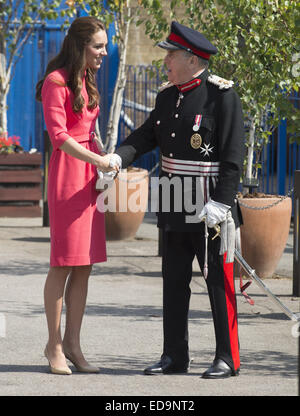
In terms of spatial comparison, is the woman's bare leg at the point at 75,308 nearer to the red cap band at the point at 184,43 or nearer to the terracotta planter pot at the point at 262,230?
the red cap band at the point at 184,43

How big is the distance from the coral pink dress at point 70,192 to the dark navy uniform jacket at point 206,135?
27cm

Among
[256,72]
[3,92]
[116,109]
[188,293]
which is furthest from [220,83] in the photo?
[3,92]

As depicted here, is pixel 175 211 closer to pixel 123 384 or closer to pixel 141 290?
pixel 123 384

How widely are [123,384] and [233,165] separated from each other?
1.32 metres

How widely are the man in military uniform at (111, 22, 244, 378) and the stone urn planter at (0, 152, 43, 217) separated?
22.8ft

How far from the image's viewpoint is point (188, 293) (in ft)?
17.3

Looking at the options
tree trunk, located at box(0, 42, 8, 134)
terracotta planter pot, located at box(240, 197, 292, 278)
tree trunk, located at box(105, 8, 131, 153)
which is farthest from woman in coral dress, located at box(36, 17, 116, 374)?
tree trunk, located at box(0, 42, 8, 134)

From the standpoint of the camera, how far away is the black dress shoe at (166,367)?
519cm

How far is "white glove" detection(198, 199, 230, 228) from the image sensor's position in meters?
4.91

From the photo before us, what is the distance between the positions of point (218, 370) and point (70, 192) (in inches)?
50.3

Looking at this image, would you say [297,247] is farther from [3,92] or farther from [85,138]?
[3,92]

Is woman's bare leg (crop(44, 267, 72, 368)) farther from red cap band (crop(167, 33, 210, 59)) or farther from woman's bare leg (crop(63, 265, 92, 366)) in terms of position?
red cap band (crop(167, 33, 210, 59))

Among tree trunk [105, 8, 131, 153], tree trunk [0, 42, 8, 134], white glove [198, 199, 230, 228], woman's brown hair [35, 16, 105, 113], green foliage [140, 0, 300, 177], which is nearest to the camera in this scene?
white glove [198, 199, 230, 228]
